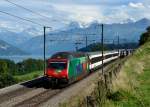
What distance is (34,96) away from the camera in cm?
4022

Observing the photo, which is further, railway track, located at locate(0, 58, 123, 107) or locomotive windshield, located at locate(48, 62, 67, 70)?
locomotive windshield, located at locate(48, 62, 67, 70)

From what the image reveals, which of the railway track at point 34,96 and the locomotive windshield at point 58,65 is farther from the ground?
the locomotive windshield at point 58,65

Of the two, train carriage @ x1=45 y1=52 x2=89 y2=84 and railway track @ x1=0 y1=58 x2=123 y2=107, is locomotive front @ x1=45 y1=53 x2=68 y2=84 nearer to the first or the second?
train carriage @ x1=45 y1=52 x2=89 y2=84

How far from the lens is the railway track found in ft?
113

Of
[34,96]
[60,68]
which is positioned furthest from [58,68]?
[34,96]

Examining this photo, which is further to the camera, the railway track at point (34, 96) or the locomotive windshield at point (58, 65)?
the locomotive windshield at point (58, 65)

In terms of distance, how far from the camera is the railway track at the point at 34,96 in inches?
1361

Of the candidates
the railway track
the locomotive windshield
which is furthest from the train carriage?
the railway track

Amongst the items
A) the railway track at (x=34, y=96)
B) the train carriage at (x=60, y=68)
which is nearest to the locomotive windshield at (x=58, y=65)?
the train carriage at (x=60, y=68)

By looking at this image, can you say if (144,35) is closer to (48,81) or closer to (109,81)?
(48,81)

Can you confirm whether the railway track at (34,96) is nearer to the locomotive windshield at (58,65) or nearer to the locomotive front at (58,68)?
the locomotive front at (58,68)

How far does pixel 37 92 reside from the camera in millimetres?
43812

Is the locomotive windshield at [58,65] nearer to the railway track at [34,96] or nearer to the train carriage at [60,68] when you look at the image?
the train carriage at [60,68]

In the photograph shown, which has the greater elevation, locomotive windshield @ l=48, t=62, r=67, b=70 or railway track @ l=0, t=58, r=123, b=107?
locomotive windshield @ l=48, t=62, r=67, b=70
